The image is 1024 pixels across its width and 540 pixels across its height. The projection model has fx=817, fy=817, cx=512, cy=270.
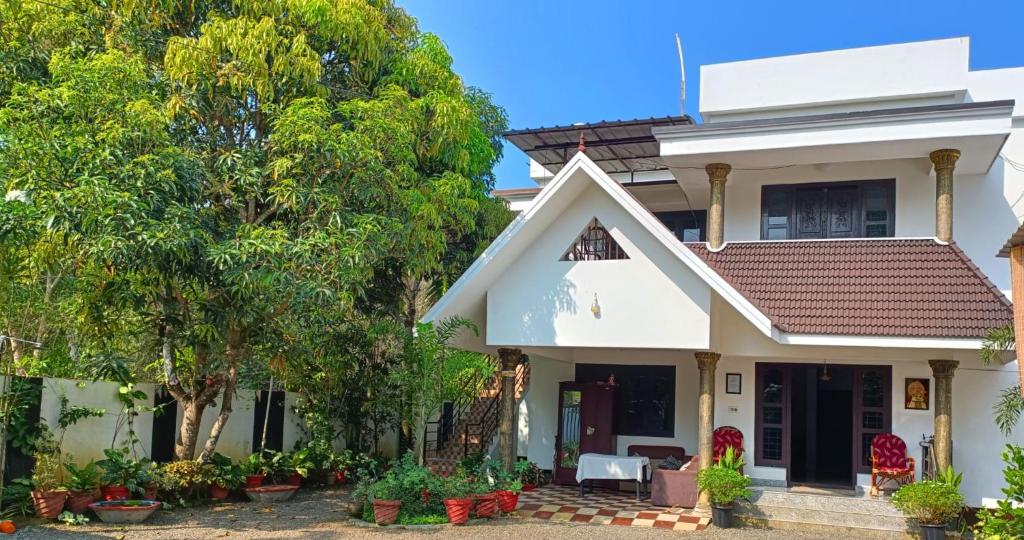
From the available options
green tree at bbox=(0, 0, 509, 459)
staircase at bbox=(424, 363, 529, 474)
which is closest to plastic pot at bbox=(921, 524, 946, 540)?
staircase at bbox=(424, 363, 529, 474)

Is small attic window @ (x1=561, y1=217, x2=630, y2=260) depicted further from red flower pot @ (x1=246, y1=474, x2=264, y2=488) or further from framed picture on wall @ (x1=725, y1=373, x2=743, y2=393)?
red flower pot @ (x1=246, y1=474, x2=264, y2=488)

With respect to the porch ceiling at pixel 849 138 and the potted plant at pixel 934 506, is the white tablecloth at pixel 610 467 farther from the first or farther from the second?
the porch ceiling at pixel 849 138

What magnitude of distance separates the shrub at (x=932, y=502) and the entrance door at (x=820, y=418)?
2.43 meters

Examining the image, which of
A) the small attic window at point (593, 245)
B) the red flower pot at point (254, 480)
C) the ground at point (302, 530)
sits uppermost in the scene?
the small attic window at point (593, 245)

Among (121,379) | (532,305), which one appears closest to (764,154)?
(532,305)

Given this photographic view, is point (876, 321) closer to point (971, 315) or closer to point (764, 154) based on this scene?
point (971, 315)

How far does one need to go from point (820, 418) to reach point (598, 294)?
22.4 ft

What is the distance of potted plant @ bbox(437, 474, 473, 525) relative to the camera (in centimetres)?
1073

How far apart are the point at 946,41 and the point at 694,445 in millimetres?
8271

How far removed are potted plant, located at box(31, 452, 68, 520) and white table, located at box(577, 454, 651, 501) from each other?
24.5 ft

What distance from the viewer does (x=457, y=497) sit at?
11.0 metres

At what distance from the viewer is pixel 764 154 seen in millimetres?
13125

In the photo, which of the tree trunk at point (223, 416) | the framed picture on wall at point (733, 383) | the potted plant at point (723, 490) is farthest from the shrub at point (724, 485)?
the tree trunk at point (223, 416)

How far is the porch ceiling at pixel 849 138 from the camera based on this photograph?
11641 mm
